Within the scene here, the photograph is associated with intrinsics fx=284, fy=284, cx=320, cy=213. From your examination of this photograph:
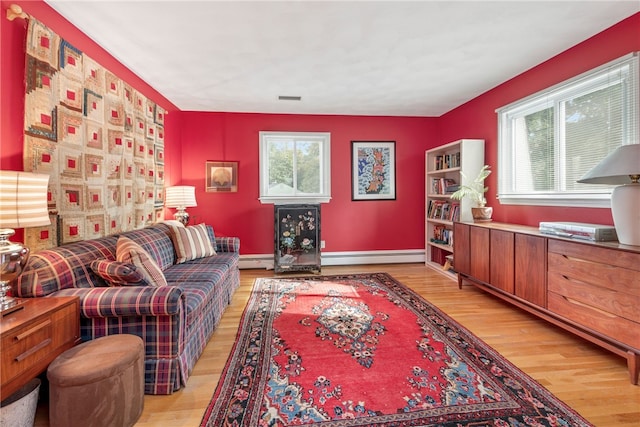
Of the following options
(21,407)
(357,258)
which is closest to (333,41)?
(21,407)

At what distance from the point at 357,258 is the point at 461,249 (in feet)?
5.76

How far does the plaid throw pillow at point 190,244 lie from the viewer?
9.96 feet

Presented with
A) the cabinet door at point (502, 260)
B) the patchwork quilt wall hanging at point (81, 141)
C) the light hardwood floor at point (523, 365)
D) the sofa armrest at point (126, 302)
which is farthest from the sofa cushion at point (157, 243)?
the cabinet door at point (502, 260)

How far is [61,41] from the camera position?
2047 millimetres

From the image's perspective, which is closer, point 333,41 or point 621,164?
point 621,164

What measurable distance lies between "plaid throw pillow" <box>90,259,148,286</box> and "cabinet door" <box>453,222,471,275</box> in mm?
3329

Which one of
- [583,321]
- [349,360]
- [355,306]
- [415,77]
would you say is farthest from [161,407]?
[415,77]

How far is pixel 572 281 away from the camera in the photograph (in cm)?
213

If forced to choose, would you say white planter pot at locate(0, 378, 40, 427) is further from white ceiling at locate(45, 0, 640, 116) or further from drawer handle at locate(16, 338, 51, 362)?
white ceiling at locate(45, 0, 640, 116)

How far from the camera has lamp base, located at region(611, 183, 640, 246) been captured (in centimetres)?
187

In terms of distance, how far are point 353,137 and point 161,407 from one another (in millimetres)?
4237

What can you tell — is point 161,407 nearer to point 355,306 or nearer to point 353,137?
point 355,306

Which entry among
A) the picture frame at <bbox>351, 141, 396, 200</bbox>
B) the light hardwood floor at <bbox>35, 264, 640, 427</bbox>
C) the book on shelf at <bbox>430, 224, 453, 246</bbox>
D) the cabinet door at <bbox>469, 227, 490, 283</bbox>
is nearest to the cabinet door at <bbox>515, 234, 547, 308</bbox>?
the light hardwood floor at <bbox>35, 264, 640, 427</bbox>

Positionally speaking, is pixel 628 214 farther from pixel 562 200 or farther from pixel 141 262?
pixel 141 262
